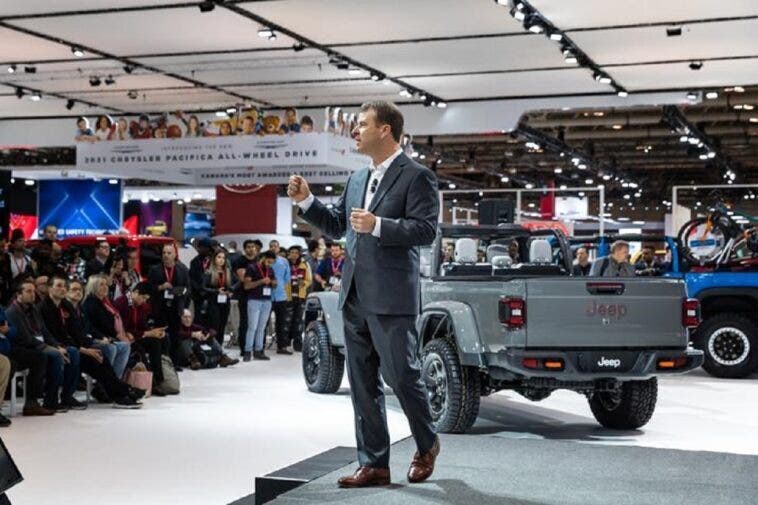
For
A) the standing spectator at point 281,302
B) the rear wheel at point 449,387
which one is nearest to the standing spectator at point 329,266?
the standing spectator at point 281,302

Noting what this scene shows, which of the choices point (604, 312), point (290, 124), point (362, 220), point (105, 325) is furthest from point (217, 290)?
point (362, 220)

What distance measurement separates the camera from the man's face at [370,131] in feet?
17.1

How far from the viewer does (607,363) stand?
322 inches

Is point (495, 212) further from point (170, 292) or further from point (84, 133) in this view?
point (84, 133)

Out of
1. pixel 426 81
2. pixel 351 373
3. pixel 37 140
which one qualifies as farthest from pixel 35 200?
pixel 351 373

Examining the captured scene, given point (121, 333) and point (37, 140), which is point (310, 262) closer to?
point (37, 140)

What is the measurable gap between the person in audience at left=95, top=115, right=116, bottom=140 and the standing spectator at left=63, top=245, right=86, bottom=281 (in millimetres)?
1783

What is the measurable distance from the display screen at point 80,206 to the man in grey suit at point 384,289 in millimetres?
20950

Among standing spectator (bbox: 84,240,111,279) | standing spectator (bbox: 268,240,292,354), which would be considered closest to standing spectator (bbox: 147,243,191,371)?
standing spectator (bbox: 84,240,111,279)

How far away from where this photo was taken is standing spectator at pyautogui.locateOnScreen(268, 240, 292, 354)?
16438 mm

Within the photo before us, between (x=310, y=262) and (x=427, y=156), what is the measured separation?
11.4 meters

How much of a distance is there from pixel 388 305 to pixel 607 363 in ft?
A: 11.5

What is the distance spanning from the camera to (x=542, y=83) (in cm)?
1680

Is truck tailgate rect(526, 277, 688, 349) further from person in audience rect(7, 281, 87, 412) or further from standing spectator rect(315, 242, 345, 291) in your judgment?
standing spectator rect(315, 242, 345, 291)
